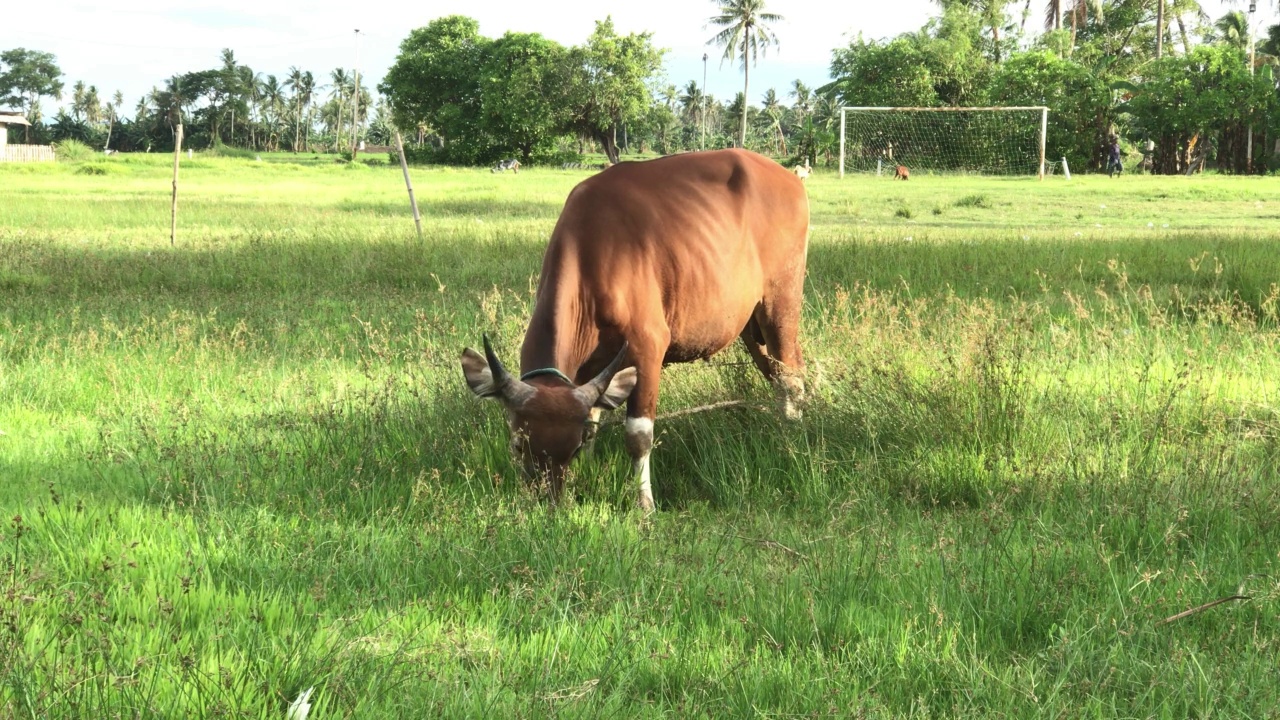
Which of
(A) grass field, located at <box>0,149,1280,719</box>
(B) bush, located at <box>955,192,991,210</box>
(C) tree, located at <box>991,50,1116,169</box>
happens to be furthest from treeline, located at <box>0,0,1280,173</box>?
(A) grass field, located at <box>0,149,1280,719</box>

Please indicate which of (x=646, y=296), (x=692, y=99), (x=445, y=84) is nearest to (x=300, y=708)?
(x=646, y=296)

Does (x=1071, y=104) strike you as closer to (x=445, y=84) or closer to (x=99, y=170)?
(x=445, y=84)

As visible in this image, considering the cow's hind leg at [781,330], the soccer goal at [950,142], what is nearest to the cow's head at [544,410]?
the cow's hind leg at [781,330]

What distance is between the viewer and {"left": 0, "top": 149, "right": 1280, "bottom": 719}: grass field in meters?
2.95

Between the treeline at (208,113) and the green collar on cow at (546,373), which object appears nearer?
the green collar on cow at (546,373)

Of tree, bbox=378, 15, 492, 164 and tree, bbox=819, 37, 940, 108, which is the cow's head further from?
tree, bbox=378, 15, 492, 164

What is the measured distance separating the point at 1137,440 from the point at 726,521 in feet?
6.75

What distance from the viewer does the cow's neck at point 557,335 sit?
193 inches

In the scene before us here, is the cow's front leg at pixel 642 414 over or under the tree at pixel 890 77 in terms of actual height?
under

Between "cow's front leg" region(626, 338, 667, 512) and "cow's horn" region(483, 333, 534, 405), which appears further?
"cow's front leg" region(626, 338, 667, 512)

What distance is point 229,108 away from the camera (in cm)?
12056

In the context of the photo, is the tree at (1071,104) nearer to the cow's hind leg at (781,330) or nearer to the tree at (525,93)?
the tree at (525,93)

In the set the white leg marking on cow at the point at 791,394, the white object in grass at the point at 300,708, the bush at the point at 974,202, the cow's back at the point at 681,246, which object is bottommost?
the white object in grass at the point at 300,708

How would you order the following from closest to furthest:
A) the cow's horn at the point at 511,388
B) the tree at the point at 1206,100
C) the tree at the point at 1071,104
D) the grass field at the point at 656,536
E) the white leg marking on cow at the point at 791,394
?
the grass field at the point at 656,536 < the cow's horn at the point at 511,388 < the white leg marking on cow at the point at 791,394 < the tree at the point at 1206,100 < the tree at the point at 1071,104
